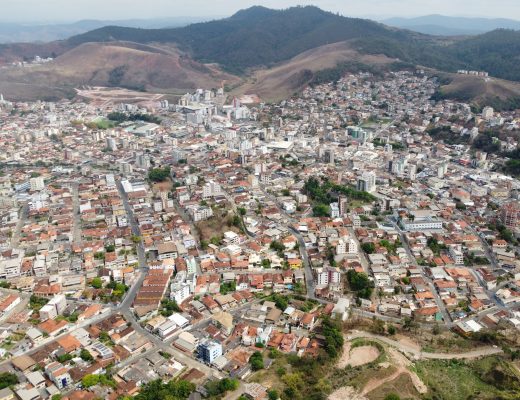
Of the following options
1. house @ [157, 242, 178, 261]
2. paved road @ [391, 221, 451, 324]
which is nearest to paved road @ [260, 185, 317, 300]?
paved road @ [391, 221, 451, 324]

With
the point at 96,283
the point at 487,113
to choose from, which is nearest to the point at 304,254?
the point at 96,283

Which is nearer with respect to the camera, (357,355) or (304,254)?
(357,355)

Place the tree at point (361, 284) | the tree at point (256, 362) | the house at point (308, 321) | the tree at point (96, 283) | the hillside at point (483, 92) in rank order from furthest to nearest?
the hillside at point (483, 92) < the tree at point (96, 283) < the tree at point (361, 284) < the house at point (308, 321) < the tree at point (256, 362)

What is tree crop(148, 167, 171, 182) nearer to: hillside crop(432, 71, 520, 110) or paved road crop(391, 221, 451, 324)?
paved road crop(391, 221, 451, 324)

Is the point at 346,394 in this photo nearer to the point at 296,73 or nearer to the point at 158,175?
the point at 158,175

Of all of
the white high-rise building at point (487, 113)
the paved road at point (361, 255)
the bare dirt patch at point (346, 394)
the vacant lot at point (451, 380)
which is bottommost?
the vacant lot at point (451, 380)

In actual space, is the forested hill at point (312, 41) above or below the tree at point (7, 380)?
above

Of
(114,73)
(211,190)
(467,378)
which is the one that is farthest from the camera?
(114,73)

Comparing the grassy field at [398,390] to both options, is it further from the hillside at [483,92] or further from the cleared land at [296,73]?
the cleared land at [296,73]

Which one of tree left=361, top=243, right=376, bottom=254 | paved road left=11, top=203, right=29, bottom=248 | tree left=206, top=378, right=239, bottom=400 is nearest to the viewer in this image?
tree left=206, top=378, right=239, bottom=400

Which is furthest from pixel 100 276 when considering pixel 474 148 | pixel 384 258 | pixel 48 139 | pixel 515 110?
pixel 515 110

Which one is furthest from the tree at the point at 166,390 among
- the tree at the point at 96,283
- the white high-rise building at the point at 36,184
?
the white high-rise building at the point at 36,184
